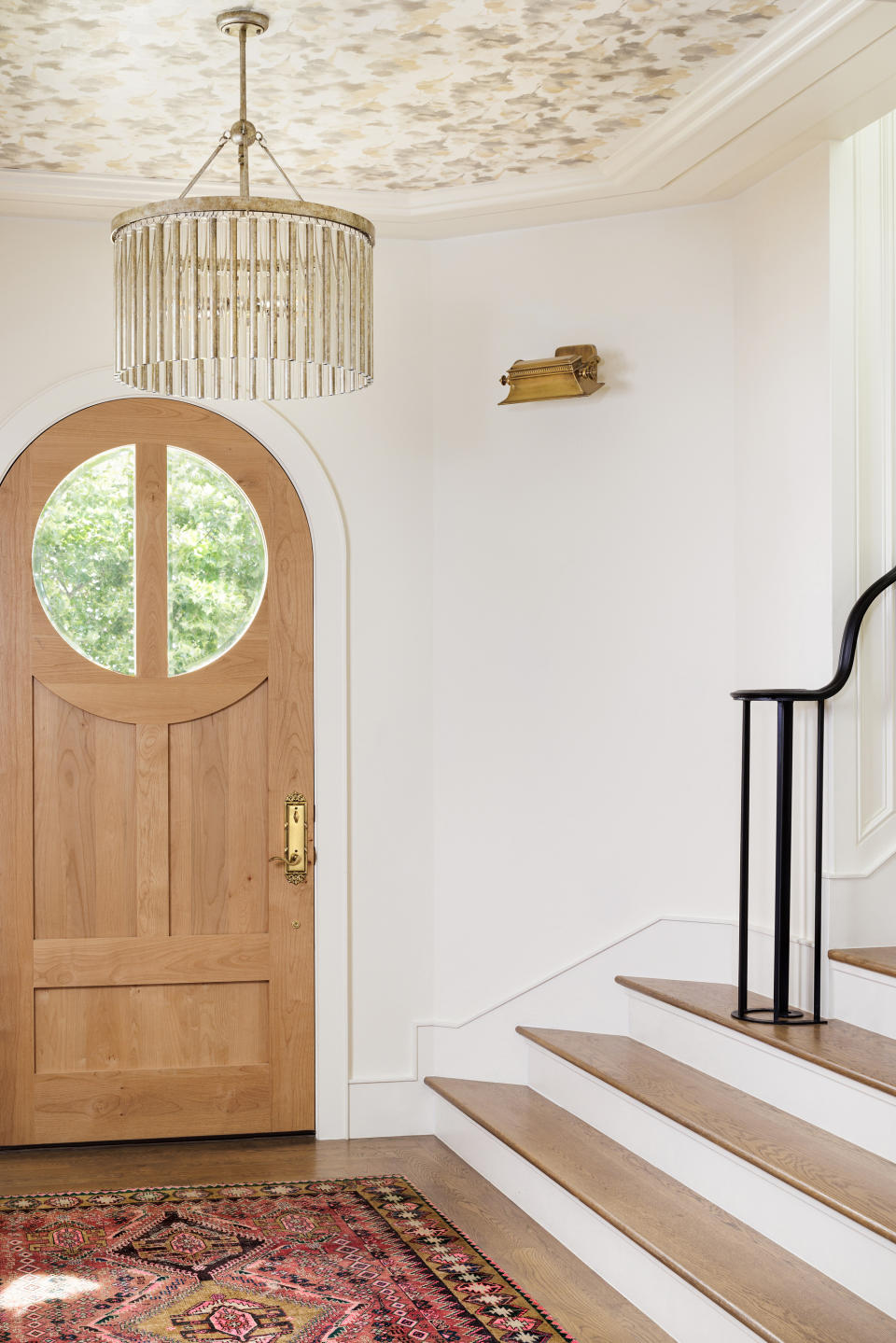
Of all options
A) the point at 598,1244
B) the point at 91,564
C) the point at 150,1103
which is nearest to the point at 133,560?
the point at 91,564

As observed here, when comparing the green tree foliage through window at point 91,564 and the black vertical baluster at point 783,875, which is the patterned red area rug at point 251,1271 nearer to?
the black vertical baluster at point 783,875

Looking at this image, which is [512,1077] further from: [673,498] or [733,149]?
[733,149]

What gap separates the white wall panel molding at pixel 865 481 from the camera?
3.35 m

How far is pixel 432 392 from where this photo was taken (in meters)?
4.15

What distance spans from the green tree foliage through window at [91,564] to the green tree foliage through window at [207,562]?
14cm

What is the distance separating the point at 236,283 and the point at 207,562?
1.59 meters

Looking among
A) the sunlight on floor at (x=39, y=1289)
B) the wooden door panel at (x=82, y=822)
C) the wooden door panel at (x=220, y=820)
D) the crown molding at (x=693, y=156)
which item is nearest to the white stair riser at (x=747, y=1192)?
the wooden door panel at (x=220, y=820)

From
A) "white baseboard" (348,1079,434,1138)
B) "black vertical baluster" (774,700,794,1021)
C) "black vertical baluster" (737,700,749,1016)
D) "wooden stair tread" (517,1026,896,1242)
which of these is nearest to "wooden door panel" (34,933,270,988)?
"white baseboard" (348,1079,434,1138)

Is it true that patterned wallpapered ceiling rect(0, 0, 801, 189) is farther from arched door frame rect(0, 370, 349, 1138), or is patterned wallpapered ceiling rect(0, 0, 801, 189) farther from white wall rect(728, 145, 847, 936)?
arched door frame rect(0, 370, 349, 1138)

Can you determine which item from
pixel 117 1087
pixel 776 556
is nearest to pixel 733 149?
pixel 776 556

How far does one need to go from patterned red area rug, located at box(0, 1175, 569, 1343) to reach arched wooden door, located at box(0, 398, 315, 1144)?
18.8 inches

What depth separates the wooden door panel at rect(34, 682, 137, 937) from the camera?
3908 mm

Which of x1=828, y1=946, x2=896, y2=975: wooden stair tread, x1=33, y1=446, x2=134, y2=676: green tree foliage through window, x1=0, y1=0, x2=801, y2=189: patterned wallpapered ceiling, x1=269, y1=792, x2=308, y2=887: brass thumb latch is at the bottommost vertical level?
x1=828, y1=946, x2=896, y2=975: wooden stair tread

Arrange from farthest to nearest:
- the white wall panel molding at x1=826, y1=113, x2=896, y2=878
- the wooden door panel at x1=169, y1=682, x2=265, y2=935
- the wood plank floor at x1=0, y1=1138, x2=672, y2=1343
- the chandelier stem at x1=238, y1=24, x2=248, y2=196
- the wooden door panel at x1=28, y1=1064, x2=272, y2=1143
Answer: the wooden door panel at x1=169, y1=682, x2=265, y2=935
the wooden door panel at x1=28, y1=1064, x2=272, y2=1143
the white wall panel molding at x1=826, y1=113, x2=896, y2=878
the wood plank floor at x1=0, y1=1138, x2=672, y2=1343
the chandelier stem at x1=238, y1=24, x2=248, y2=196
